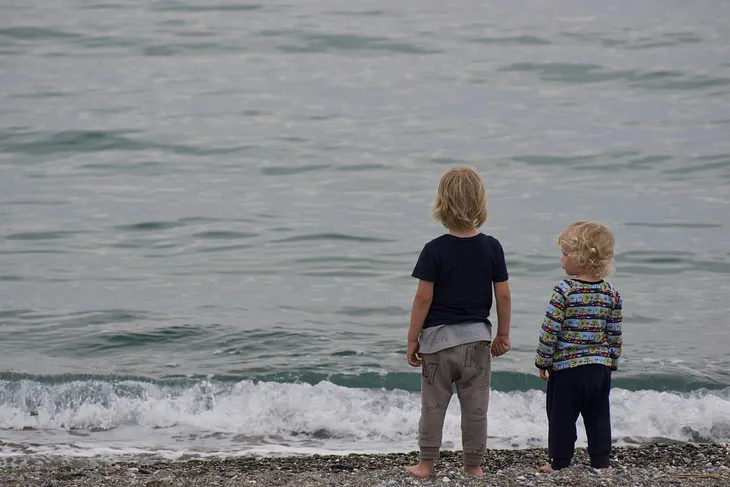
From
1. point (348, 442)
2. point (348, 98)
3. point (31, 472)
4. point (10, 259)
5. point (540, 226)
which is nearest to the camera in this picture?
point (31, 472)

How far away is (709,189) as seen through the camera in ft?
45.4

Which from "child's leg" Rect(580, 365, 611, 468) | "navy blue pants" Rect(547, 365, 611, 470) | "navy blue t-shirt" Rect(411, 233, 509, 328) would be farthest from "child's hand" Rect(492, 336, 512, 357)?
"child's leg" Rect(580, 365, 611, 468)

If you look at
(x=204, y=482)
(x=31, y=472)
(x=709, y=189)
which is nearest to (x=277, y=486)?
(x=204, y=482)

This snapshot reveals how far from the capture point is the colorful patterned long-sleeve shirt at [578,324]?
4508 mm

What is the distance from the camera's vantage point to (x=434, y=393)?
181 inches

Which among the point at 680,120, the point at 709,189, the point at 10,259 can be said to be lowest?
the point at 10,259

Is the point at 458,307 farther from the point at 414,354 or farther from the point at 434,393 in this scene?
the point at 434,393

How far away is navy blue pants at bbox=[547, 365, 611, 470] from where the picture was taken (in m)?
4.57

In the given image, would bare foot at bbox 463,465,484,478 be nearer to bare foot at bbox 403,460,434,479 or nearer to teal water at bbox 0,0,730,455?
bare foot at bbox 403,460,434,479

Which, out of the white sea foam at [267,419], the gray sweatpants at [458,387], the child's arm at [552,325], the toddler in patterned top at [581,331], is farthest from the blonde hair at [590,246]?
the white sea foam at [267,419]

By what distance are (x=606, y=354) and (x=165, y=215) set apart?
29.9ft

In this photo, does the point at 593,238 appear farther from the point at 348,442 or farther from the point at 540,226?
the point at 540,226

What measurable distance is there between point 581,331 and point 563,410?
1.31 ft

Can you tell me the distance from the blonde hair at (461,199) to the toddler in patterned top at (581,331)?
0.42m
